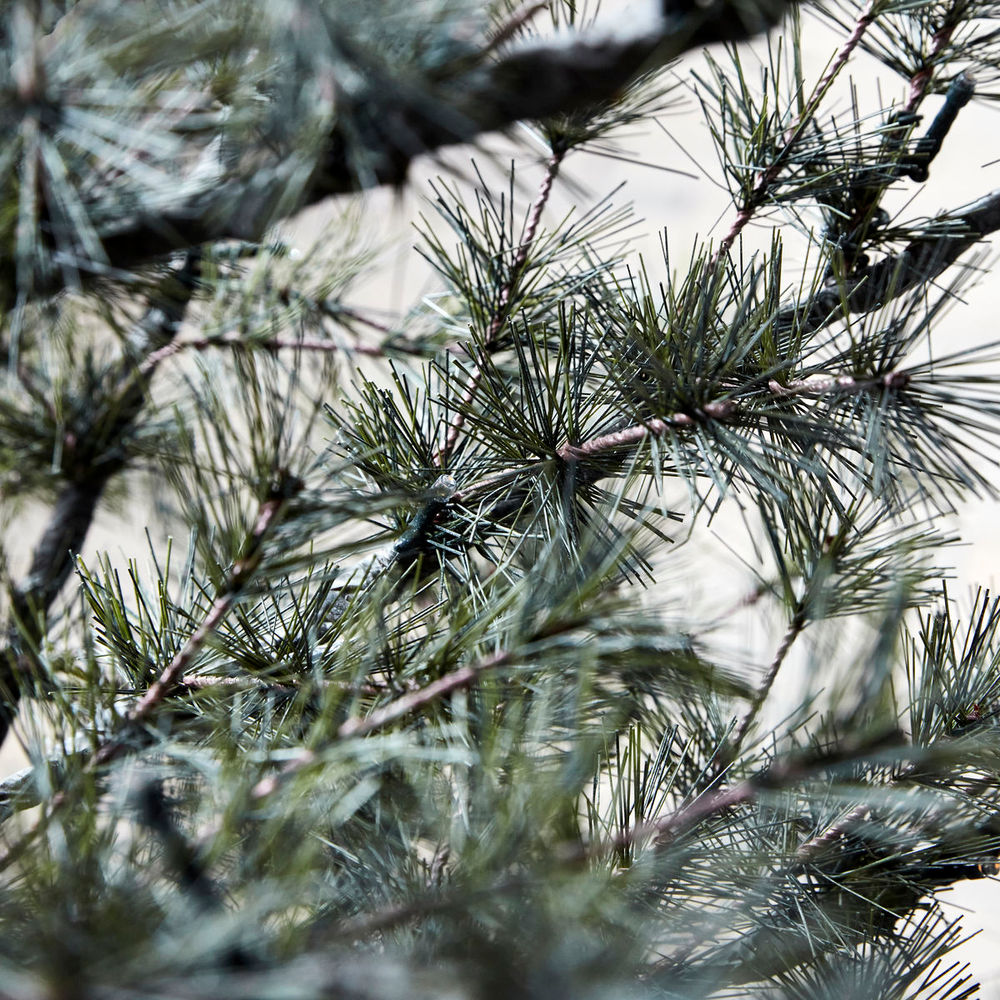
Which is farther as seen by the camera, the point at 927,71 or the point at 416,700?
the point at 927,71

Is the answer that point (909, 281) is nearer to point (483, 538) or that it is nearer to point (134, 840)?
point (483, 538)

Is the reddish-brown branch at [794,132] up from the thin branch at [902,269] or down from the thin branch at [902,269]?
up

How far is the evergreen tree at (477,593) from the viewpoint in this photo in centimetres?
19

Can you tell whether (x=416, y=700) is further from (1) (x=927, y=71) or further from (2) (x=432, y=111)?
(1) (x=927, y=71)

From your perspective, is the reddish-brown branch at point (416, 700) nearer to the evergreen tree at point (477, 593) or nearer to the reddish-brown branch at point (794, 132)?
the evergreen tree at point (477, 593)

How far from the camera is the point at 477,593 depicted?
27 centimetres

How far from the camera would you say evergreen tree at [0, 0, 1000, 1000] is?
0.61 feet

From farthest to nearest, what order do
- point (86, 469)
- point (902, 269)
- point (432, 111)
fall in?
point (86, 469) < point (902, 269) < point (432, 111)

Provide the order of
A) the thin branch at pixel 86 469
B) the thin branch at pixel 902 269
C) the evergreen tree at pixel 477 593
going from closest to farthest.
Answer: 1. the evergreen tree at pixel 477 593
2. the thin branch at pixel 902 269
3. the thin branch at pixel 86 469

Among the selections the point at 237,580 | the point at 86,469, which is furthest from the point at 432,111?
the point at 86,469

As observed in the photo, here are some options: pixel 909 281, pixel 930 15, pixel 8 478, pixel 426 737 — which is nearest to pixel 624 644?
pixel 426 737

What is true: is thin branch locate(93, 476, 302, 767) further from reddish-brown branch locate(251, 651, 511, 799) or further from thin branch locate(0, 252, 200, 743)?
thin branch locate(0, 252, 200, 743)

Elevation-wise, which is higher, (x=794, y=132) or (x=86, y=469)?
(x=794, y=132)

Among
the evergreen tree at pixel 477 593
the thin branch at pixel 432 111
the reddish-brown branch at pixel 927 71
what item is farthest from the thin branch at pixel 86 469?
the reddish-brown branch at pixel 927 71
